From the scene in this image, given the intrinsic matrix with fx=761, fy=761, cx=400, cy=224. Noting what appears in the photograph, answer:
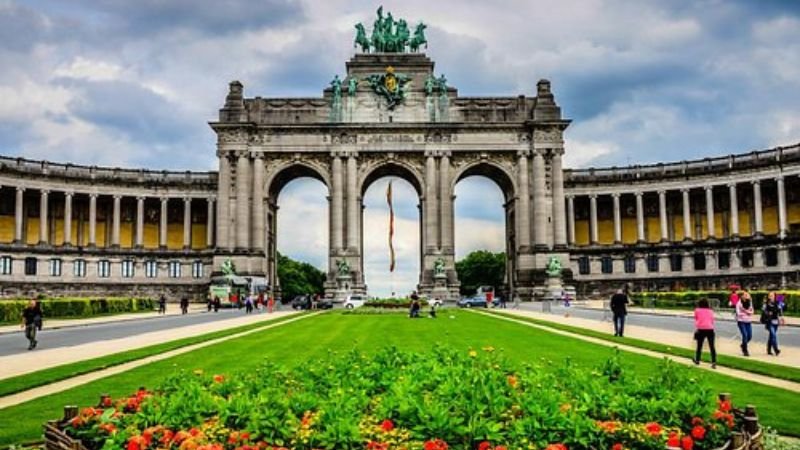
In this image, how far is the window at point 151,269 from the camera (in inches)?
4013

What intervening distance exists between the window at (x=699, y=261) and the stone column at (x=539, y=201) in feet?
70.3

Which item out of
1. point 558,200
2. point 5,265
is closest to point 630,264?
point 558,200

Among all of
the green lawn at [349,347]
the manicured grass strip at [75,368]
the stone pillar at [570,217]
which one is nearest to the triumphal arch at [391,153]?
the stone pillar at [570,217]

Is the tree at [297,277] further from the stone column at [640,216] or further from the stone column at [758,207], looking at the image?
the stone column at [758,207]

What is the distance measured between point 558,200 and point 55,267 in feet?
211

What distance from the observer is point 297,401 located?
10.2m

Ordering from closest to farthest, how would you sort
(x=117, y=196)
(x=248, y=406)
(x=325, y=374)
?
1. (x=248, y=406)
2. (x=325, y=374)
3. (x=117, y=196)

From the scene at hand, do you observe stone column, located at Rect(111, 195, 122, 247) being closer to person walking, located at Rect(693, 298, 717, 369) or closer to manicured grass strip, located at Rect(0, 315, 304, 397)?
manicured grass strip, located at Rect(0, 315, 304, 397)

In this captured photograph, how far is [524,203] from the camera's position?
9756 cm

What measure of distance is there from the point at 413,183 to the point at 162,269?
35851 mm

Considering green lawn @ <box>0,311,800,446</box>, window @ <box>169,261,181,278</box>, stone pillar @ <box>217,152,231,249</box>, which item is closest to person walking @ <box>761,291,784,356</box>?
green lawn @ <box>0,311,800,446</box>

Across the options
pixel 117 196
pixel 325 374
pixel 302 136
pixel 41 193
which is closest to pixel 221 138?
pixel 302 136

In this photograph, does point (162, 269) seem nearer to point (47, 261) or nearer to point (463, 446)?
point (47, 261)

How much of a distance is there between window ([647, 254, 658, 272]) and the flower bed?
9632 cm
